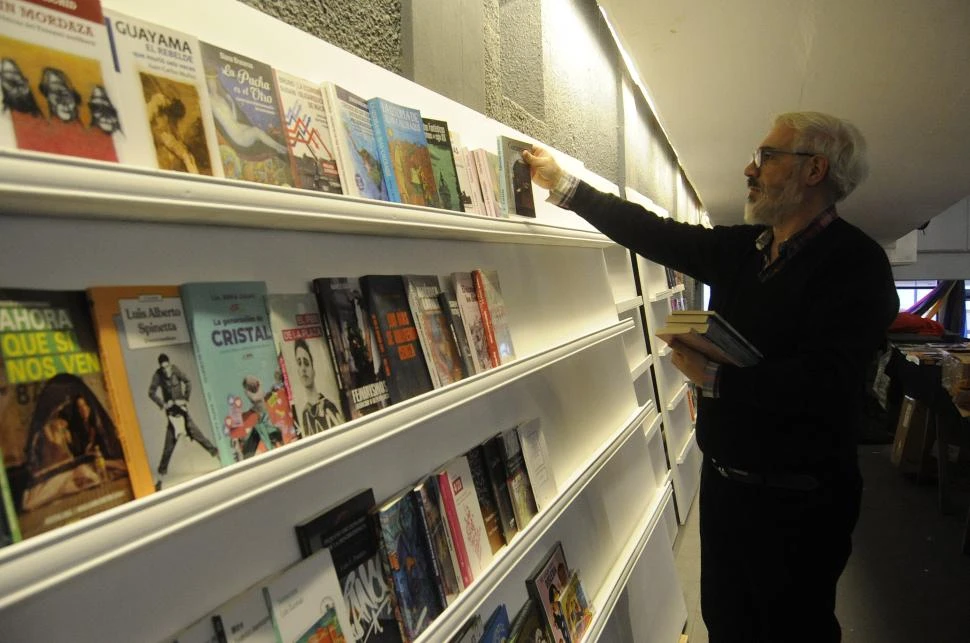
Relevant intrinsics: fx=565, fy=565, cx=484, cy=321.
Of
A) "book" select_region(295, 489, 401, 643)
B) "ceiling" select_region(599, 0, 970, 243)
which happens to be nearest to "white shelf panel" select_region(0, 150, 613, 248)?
"book" select_region(295, 489, 401, 643)

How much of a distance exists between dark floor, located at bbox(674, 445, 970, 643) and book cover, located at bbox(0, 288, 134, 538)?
2786 millimetres

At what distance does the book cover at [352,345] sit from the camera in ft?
2.93

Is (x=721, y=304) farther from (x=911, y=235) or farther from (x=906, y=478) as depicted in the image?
(x=911, y=235)

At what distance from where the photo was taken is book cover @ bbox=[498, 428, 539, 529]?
1336 millimetres

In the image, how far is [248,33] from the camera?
0.87 meters

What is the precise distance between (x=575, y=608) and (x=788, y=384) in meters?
0.86

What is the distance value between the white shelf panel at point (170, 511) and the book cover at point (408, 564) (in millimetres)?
200

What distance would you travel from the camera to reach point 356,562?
93cm

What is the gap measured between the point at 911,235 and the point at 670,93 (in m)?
9.81

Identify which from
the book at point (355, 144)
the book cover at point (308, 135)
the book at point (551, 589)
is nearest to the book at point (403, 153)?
the book at point (355, 144)

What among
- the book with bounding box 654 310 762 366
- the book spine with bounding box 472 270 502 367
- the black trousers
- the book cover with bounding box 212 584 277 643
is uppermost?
the book spine with bounding box 472 270 502 367

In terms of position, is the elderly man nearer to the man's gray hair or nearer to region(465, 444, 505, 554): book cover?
the man's gray hair

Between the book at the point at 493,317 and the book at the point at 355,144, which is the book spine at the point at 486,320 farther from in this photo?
the book at the point at 355,144

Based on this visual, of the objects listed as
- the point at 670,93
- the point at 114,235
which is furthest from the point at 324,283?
the point at 670,93
